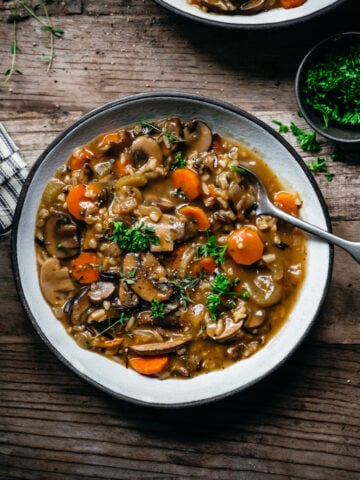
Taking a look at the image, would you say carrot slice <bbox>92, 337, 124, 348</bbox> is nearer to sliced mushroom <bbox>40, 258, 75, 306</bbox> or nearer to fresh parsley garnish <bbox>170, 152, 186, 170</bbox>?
sliced mushroom <bbox>40, 258, 75, 306</bbox>

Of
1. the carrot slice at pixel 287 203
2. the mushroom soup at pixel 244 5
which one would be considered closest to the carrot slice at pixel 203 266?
the carrot slice at pixel 287 203

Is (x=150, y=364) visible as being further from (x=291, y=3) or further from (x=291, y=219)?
(x=291, y=3)

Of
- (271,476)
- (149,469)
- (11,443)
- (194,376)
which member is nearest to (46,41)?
(194,376)

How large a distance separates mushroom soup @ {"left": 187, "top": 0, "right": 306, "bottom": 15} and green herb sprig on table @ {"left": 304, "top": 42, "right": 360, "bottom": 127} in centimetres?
46

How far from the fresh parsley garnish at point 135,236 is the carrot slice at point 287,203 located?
897mm

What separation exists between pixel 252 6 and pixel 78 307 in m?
2.43

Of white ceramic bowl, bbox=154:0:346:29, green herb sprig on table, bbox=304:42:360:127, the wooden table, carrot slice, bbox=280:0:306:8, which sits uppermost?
carrot slice, bbox=280:0:306:8

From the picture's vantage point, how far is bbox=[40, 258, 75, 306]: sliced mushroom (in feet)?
11.6

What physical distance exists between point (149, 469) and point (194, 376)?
2.81 ft

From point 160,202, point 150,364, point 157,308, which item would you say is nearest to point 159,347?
point 150,364

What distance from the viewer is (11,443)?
3848mm

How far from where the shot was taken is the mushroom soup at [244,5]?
3.54m

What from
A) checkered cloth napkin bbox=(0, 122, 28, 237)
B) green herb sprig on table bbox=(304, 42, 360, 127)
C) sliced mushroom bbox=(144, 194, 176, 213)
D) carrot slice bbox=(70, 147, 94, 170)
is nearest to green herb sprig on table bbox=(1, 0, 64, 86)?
checkered cloth napkin bbox=(0, 122, 28, 237)

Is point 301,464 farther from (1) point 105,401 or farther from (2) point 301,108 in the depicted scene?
(2) point 301,108
